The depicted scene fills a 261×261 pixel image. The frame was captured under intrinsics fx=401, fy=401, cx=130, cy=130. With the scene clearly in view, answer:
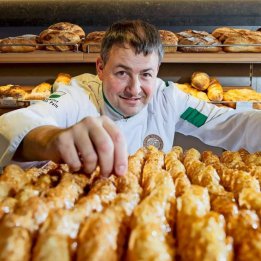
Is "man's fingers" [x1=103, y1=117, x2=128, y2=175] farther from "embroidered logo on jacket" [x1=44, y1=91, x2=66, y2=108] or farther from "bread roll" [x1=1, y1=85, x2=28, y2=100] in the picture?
"bread roll" [x1=1, y1=85, x2=28, y2=100]

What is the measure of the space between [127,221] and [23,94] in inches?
102

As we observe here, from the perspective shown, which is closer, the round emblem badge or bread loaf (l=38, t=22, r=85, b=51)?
the round emblem badge

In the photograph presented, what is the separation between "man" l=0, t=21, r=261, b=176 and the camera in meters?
0.77

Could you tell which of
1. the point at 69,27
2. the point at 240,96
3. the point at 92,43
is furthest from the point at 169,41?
the point at 69,27

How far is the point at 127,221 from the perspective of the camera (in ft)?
1.95

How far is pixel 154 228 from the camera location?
1.77ft

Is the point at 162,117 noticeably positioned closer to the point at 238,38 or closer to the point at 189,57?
the point at 189,57

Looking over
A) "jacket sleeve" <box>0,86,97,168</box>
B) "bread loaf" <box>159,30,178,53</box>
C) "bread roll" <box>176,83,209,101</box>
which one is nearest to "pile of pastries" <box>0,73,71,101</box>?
"bread loaf" <box>159,30,178,53</box>

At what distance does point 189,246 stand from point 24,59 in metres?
2.62

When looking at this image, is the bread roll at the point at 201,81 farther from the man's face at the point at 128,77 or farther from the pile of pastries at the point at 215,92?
the man's face at the point at 128,77

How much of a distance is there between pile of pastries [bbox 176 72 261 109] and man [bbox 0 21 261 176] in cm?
76

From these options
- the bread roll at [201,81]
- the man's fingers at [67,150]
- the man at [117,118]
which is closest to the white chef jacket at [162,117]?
the man at [117,118]

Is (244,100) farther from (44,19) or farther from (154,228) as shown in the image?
(154,228)

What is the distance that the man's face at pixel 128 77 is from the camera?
5.46ft
